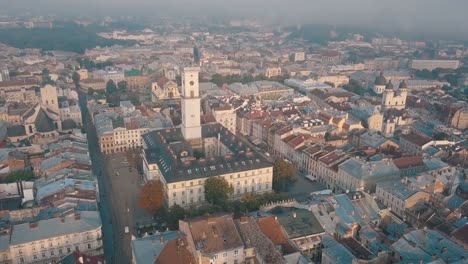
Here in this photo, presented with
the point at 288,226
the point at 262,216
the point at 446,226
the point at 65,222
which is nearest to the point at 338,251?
the point at 288,226

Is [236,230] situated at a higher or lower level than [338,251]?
higher

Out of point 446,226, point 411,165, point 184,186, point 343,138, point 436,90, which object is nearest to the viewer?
point 446,226

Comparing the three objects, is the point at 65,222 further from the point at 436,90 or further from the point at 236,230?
the point at 436,90

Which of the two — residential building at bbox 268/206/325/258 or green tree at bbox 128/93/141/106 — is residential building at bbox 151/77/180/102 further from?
residential building at bbox 268/206/325/258

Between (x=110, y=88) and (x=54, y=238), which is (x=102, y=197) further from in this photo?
(x=110, y=88)

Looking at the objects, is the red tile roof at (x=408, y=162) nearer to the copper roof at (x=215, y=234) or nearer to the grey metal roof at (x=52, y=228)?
the copper roof at (x=215, y=234)

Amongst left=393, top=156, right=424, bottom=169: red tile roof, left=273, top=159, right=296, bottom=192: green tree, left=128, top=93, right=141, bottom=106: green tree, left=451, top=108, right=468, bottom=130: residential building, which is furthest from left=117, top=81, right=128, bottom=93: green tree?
left=451, top=108, right=468, bottom=130: residential building
